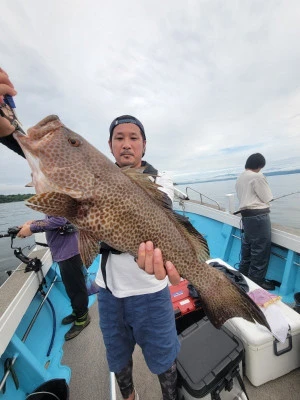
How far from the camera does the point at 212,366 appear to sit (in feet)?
8.02

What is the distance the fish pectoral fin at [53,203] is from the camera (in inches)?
57.9

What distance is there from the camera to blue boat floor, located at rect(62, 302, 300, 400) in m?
2.86

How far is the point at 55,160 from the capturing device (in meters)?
1.57

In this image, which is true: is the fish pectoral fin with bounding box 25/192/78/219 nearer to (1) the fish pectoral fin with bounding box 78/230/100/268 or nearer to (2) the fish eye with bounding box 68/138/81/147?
(1) the fish pectoral fin with bounding box 78/230/100/268

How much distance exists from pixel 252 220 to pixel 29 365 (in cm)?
545

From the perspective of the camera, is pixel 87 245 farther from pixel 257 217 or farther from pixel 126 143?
pixel 257 217

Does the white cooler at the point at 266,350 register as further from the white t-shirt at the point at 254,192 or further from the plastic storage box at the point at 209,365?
the white t-shirt at the point at 254,192

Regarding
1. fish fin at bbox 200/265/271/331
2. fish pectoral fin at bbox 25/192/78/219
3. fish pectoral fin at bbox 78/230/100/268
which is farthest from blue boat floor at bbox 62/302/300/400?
fish pectoral fin at bbox 25/192/78/219

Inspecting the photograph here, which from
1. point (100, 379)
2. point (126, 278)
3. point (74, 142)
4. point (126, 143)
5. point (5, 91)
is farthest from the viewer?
point (100, 379)

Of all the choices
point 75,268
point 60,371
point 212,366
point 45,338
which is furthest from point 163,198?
A: point 45,338

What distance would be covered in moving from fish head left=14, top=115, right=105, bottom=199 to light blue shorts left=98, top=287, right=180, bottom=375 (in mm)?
1362

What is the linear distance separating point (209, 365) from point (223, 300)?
3.89 ft

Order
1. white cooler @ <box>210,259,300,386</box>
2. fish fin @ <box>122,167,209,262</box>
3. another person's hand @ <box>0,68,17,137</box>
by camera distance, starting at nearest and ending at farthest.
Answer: another person's hand @ <box>0,68,17,137</box>, fish fin @ <box>122,167,209,262</box>, white cooler @ <box>210,259,300,386</box>

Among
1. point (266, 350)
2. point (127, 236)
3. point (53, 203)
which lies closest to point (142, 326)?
point (127, 236)
